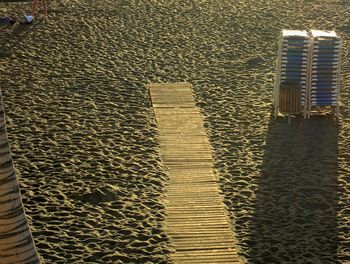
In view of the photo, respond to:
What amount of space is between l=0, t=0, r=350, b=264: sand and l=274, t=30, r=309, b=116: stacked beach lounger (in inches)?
12.7

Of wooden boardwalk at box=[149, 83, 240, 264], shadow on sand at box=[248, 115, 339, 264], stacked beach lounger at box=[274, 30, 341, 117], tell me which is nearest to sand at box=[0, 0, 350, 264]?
shadow on sand at box=[248, 115, 339, 264]

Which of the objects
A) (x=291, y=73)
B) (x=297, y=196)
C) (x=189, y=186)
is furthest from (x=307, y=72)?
(x=189, y=186)

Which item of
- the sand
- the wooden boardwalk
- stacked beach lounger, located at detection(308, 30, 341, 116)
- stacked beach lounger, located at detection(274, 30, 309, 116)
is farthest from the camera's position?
stacked beach lounger, located at detection(308, 30, 341, 116)

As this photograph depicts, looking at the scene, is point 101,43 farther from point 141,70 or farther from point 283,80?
point 283,80

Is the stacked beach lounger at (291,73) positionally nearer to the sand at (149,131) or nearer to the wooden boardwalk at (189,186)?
the sand at (149,131)

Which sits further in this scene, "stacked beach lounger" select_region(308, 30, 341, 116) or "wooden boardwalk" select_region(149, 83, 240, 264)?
"stacked beach lounger" select_region(308, 30, 341, 116)

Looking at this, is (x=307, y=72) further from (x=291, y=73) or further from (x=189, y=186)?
(x=189, y=186)

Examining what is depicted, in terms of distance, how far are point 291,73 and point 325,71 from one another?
51 centimetres

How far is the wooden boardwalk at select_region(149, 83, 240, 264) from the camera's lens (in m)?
9.83

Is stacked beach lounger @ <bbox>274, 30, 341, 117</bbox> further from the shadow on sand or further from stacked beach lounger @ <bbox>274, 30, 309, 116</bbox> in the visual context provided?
the shadow on sand

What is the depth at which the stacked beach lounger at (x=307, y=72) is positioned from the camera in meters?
13.8

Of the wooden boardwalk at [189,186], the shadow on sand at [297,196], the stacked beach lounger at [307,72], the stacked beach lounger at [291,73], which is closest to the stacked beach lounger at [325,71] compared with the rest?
the stacked beach lounger at [307,72]

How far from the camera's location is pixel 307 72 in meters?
13.9

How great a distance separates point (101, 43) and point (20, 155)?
6.01 metres
